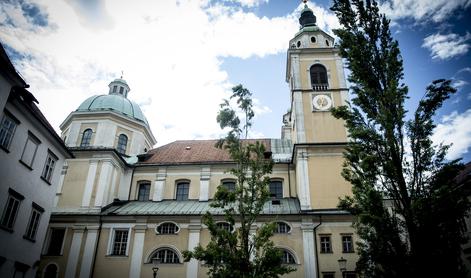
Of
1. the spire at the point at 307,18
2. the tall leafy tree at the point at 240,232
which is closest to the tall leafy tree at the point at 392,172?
the tall leafy tree at the point at 240,232

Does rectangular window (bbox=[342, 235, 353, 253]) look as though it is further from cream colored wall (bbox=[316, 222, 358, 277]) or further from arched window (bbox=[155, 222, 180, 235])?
arched window (bbox=[155, 222, 180, 235])

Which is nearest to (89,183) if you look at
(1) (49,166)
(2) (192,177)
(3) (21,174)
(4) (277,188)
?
(1) (49,166)

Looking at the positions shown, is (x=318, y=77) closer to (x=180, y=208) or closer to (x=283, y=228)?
(x=283, y=228)

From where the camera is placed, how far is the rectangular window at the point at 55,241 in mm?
20248

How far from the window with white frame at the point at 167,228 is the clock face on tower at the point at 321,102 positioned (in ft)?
41.7

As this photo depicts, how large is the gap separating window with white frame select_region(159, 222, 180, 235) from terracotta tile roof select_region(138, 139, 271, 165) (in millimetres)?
5419

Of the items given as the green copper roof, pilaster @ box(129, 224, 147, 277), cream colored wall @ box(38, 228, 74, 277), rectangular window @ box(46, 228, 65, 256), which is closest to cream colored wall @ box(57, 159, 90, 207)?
rectangular window @ box(46, 228, 65, 256)

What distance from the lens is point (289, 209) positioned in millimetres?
20953

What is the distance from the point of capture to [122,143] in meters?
26.6

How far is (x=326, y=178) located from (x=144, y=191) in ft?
43.2

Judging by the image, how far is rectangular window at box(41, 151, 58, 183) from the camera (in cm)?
1570

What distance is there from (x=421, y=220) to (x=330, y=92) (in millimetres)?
16301

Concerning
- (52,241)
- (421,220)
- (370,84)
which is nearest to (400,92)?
(370,84)

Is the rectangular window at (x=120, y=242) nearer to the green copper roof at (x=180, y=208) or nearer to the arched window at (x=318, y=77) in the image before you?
the green copper roof at (x=180, y=208)
